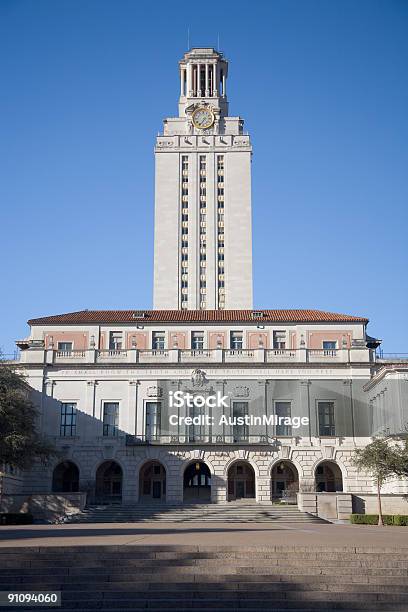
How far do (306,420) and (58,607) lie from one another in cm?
4880

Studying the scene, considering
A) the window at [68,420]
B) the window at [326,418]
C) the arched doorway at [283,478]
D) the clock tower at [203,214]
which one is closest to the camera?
the window at [326,418]

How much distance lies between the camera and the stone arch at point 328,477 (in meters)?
64.8

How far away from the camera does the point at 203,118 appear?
122 meters

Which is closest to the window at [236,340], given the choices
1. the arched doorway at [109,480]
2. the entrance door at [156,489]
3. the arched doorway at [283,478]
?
the arched doorway at [283,478]

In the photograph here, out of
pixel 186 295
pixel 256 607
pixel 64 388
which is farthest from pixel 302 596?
pixel 186 295

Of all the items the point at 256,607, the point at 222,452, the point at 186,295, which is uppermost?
the point at 186,295

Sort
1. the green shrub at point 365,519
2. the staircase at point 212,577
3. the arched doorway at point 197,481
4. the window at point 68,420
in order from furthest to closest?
the arched doorway at point 197,481 < the window at point 68,420 < the green shrub at point 365,519 < the staircase at point 212,577

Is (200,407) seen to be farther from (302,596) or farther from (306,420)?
(302,596)

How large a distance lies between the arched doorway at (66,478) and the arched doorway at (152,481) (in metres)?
5.74

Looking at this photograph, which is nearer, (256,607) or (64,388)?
(256,607)

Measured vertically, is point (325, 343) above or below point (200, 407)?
above

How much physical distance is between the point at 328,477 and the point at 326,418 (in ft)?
17.7

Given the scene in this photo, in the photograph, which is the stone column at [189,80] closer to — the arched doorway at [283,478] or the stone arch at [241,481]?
the stone arch at [241,481]

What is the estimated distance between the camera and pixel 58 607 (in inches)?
670
